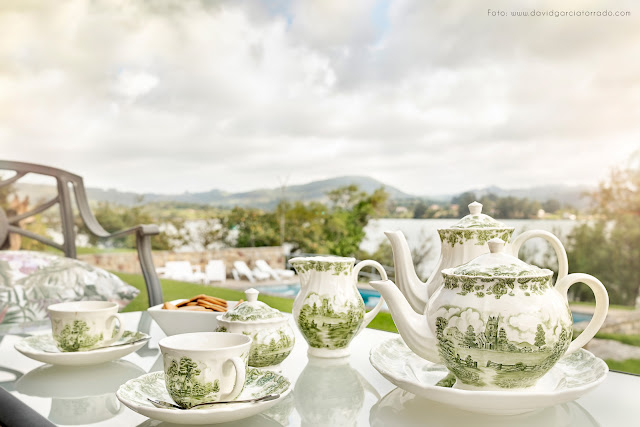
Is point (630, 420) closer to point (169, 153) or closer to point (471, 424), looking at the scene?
point (471, 424)

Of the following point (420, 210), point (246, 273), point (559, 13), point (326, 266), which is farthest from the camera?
point (420, 210)

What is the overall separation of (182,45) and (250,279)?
13.7 ft

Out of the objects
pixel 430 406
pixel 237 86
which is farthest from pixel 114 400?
pixel 237 86

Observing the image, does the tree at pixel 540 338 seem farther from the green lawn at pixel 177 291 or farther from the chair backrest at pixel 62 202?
the green lawn at pixel 177 291

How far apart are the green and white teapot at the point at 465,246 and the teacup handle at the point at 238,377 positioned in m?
0.33

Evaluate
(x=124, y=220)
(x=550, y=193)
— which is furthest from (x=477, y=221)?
(x=124, y=220)

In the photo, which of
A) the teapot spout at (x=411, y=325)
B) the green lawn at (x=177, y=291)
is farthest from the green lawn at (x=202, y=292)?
the teapot spout at (x=411, y=325)

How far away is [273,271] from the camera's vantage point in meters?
8.69

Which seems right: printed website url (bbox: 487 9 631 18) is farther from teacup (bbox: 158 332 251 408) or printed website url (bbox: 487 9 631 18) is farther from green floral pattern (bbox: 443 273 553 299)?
teacup (bbox: 158 332 251 408)

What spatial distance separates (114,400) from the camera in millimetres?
661

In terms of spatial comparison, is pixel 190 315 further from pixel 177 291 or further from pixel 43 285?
pixel 177 291

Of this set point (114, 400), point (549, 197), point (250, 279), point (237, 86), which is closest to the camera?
point (114, 400)

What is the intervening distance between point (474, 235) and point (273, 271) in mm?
8061

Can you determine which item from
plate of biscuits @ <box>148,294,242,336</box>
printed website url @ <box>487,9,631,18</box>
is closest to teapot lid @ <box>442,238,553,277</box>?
plate of biscuits @ <box>148,294,242,336</box>
